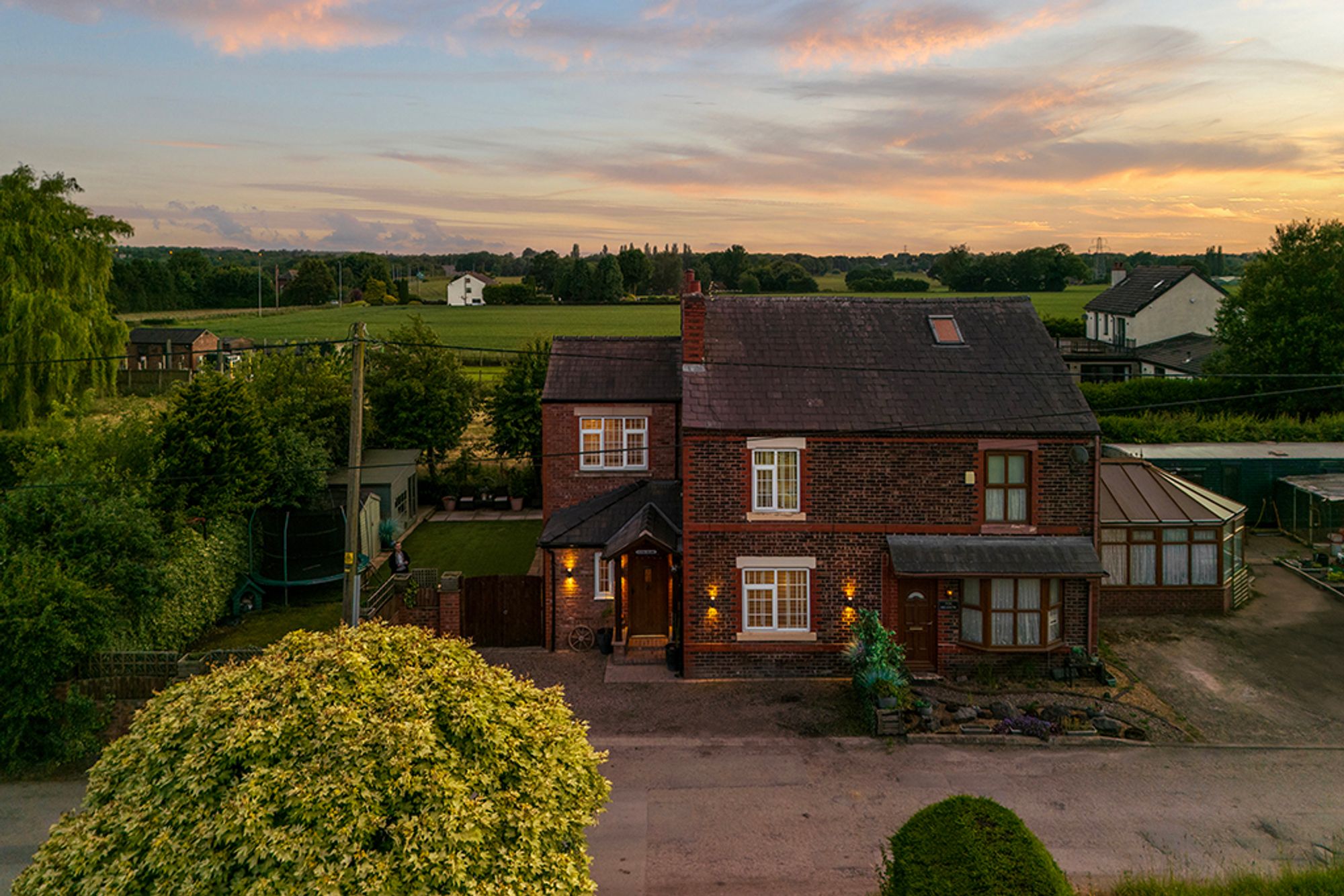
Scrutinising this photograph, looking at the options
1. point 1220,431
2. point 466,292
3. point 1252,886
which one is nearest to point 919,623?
point 1252,886

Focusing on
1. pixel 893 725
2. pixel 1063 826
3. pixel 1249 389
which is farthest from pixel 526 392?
pixel 1249 389

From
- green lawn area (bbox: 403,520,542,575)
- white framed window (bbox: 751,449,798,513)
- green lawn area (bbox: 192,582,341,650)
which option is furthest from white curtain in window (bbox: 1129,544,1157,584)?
green lawn area (bbox: 192,582,341,650)

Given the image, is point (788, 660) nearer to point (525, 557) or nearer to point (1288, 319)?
point (525, 557)

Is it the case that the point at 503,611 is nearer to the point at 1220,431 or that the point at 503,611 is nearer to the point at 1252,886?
the point at 1252,886

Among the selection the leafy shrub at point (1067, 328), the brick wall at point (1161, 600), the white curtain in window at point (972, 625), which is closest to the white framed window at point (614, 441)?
the white curtain in window at point (972, 625)

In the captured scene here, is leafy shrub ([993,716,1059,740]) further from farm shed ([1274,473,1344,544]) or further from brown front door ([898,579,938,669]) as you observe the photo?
farm shed ([1274,473,1344,544])
